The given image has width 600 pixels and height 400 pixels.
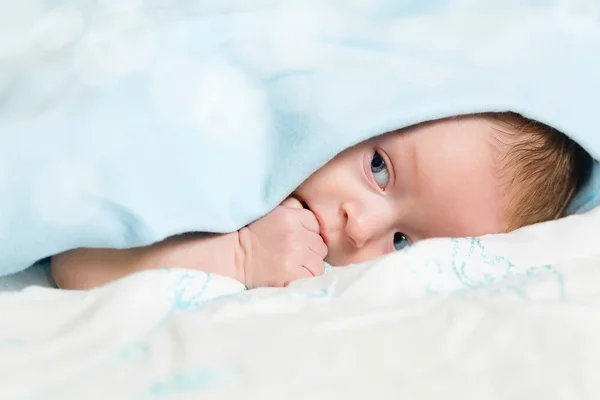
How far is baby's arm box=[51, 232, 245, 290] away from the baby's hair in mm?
381

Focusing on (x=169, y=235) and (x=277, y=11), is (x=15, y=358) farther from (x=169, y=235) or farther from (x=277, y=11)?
(x=277, y=11)

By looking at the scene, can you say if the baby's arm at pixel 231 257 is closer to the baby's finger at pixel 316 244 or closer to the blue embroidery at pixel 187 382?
the baby's finger at pixel 316 244

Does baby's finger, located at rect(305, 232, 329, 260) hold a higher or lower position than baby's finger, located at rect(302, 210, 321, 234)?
lower

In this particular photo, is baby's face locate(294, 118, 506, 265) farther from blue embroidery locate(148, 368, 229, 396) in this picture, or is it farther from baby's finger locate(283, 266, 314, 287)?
blue embroidery locate(148, 368, 229, 396)

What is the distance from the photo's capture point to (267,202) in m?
0.87

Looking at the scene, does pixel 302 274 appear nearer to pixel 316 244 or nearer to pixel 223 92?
pixel 316 244

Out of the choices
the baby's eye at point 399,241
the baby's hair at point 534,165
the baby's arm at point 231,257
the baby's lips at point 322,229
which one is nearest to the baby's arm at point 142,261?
the baby's arm at point 231,257

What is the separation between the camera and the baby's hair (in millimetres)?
920

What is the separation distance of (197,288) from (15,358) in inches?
7.9

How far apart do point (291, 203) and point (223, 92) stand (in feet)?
0.56

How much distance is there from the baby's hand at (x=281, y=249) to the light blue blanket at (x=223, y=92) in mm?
24

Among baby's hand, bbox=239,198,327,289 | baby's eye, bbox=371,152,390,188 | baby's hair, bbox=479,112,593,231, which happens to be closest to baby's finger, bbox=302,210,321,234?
baby's hand, bbox=239,198,327,289

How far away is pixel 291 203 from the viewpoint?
3.01 ft

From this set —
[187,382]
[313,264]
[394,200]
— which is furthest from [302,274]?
[187,382]
